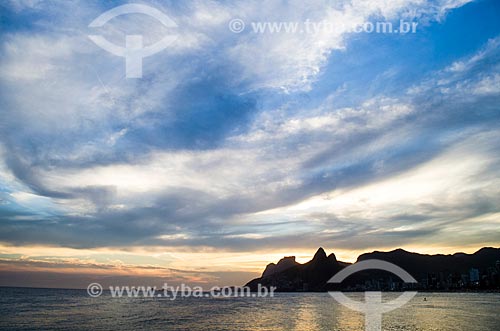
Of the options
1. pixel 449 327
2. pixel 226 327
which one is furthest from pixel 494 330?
pixel 226 327

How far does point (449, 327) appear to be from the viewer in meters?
71.1

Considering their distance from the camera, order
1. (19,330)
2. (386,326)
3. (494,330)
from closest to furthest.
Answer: (19,330) → (494,330) → (386,326)

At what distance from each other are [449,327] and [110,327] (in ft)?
212

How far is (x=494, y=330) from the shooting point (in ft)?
214

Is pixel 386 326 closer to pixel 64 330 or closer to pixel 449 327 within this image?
pixel 449 327

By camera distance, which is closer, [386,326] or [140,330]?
[140,330]

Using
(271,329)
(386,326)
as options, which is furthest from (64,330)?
(386,326)

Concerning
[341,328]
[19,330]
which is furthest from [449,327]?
[19,330]

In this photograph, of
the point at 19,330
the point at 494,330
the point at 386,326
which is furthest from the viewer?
the point at 386,326

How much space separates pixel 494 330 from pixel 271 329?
130 ft

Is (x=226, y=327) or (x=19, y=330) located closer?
(x=19, y=330)

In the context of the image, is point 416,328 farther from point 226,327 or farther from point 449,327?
point 226,327

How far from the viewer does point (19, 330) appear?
61.3 metres

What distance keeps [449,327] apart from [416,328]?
7.67 meters
